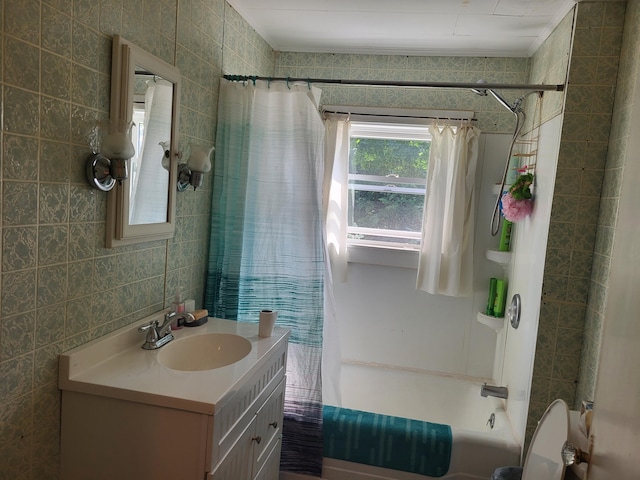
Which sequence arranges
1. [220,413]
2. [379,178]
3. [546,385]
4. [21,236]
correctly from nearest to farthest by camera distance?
[21,236]
[220,413]
[546,385]
[379,178]

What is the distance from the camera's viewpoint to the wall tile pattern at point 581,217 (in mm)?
1855

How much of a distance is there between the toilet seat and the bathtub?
23.8 inches

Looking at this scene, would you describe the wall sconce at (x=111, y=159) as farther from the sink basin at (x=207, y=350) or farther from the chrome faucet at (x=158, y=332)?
the sink basin at (x=207, y=350)

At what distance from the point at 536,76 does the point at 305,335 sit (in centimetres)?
193

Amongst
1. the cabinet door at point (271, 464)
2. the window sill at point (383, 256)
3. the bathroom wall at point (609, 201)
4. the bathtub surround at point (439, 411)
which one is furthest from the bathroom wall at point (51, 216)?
the bathroom wall at point (609, 201)

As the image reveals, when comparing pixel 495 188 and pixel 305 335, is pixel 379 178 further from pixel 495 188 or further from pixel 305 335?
pixel 305 335

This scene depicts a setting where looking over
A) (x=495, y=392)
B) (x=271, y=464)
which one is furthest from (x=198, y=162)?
(x=495, y=392)

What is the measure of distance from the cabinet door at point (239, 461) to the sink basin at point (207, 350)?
0.93ft

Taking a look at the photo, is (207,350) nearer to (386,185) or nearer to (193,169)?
(193,169)

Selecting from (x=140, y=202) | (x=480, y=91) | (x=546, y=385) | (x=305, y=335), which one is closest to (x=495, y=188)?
(x=480, y=91)

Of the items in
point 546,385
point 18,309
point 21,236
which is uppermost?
point 21,236

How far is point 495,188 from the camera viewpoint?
8.86ft

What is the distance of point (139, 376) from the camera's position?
137 centimetres

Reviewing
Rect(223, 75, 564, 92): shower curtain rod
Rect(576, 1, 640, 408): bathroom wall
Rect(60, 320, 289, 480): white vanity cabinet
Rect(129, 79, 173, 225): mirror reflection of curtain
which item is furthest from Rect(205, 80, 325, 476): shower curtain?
Rect(576, 1, 640, 408): bathroom wall
